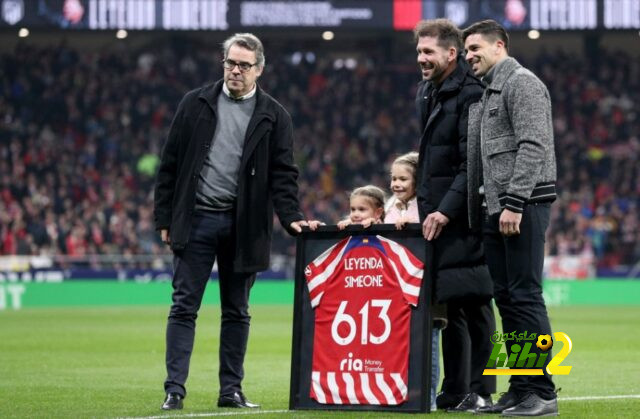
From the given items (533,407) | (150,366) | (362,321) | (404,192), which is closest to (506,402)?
(533,407)

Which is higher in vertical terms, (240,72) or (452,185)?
(240,72)

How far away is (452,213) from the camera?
22.8 feet

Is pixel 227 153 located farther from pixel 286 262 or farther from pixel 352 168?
pixel 352 168

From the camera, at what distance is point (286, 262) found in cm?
2784

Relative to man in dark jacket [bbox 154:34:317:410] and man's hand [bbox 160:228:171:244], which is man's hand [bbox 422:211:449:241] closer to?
man in dark jacket [bbox 154:34:317:410]

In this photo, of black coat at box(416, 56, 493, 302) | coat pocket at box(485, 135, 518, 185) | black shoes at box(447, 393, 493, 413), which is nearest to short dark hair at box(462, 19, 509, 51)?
black coat at box(416, 56, 493, 302)

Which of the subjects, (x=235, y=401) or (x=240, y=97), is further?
(x=240, y=97)

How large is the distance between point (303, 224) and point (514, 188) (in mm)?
1446

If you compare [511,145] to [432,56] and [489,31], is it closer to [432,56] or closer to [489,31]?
[489,31]

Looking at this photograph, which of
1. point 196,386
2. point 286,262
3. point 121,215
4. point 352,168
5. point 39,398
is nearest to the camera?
point 39,398

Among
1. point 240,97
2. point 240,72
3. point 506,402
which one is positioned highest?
point 240,72

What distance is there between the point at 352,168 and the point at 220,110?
86.0ft

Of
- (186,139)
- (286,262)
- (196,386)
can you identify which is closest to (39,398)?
(196,386)

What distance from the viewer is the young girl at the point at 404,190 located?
305 inches
